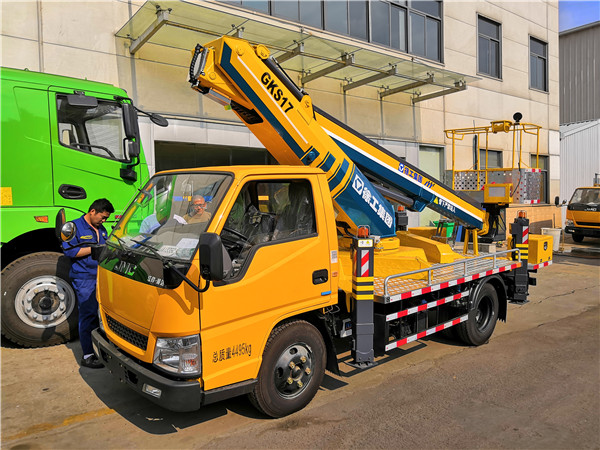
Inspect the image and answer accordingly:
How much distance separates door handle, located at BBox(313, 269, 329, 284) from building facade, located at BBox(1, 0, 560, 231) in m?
6.35

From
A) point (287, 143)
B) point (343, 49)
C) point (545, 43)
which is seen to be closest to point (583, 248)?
point (545, 43)

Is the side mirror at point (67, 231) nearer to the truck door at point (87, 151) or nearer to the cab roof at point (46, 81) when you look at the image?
the truck door at point (87, 151)

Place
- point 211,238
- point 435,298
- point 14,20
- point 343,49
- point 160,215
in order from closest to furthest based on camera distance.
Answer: point 211,238 → point 160,215 → point 435,298 → point 14,20 → point 343,49

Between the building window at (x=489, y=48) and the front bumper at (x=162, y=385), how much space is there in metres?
16.6

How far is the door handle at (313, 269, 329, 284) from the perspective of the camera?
406cm

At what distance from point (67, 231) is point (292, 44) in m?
7.31

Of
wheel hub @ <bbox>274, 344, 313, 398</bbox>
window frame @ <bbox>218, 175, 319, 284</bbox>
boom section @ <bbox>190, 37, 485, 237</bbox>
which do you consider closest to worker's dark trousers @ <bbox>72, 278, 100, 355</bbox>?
window frame @ <bbox>218, 175, 319, 284</bbox>

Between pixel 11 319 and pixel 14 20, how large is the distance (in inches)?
222

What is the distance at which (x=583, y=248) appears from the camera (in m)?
15.8

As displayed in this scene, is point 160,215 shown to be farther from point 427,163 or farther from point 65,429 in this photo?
point 427,163

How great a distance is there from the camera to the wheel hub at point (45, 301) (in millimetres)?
5562

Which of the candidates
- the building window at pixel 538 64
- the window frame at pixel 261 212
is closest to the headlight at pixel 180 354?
the window frame at pixel 261 212

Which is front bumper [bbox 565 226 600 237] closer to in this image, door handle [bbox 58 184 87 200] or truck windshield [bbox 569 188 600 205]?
truck windshield [bbox 569 188 600 205]

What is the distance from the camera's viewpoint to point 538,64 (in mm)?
19500
